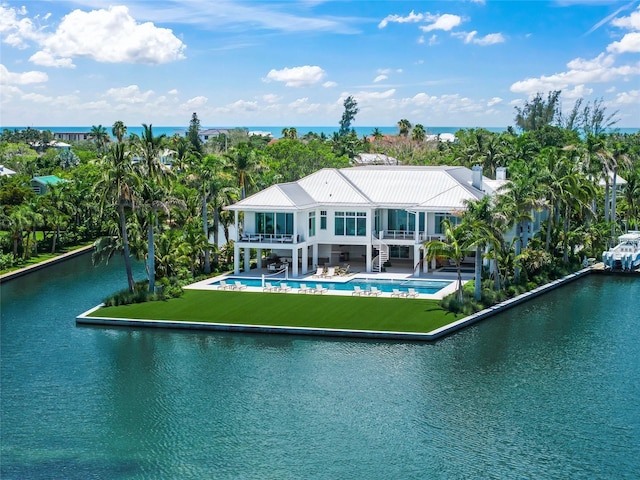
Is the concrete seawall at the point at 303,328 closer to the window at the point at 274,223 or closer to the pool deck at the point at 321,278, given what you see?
the pool deck at the point at 321,278

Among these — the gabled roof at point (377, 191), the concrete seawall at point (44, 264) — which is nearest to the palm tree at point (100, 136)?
the concrete seawall at point (44, 264)

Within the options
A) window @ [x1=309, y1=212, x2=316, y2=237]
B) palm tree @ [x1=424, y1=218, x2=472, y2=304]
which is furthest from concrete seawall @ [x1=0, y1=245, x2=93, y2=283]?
palm tree @ [x1=424, y1=218, x2=472, y2=304]

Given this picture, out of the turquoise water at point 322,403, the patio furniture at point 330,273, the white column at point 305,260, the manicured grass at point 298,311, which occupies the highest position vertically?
the white column at point 305,260

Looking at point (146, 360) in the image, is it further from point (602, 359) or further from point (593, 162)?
point (593, 162)

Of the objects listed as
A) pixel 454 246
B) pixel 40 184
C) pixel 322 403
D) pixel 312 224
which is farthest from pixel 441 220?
pixel 40 184

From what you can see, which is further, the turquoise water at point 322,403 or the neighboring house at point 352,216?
the neighboring house at point 352,216

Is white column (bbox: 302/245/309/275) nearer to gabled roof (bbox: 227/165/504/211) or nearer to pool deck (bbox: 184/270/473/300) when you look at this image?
pool deck (bbox: 184/270/473/300)

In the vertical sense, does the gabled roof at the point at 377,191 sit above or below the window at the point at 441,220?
above
